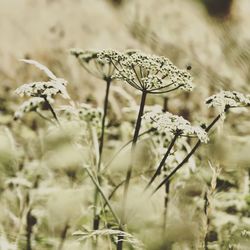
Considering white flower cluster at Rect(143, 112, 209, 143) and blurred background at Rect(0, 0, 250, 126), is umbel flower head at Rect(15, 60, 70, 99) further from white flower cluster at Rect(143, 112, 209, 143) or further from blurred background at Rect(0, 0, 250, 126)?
blurred background at Rect(0, 0, 250, 126)

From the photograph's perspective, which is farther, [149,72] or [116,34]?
[116,34]

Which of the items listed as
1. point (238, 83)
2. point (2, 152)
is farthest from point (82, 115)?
point (238, 83)

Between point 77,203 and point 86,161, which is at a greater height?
point 86,161

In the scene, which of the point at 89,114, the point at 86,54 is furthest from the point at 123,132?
the point at 86,54

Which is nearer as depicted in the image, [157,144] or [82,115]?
[82,115]

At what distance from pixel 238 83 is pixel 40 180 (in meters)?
2.72

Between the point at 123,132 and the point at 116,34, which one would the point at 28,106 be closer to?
the point at 123,132

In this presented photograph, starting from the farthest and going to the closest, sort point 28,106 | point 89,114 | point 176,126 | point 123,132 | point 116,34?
point 116,34 < point 123,132 < point 89,114 < point 28,106 < point 176,126

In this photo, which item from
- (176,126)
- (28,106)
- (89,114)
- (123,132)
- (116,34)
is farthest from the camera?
(116,34)

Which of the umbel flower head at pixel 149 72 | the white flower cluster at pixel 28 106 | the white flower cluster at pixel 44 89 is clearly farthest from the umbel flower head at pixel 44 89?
the white flower cluster at pixel 28 106

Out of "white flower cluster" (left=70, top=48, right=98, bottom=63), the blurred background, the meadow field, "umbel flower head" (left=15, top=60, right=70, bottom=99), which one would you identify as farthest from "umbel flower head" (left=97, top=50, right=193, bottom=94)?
the blurred background

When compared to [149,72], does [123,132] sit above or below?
above

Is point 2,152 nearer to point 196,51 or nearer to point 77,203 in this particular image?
point 77,203

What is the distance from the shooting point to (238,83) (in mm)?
5191
